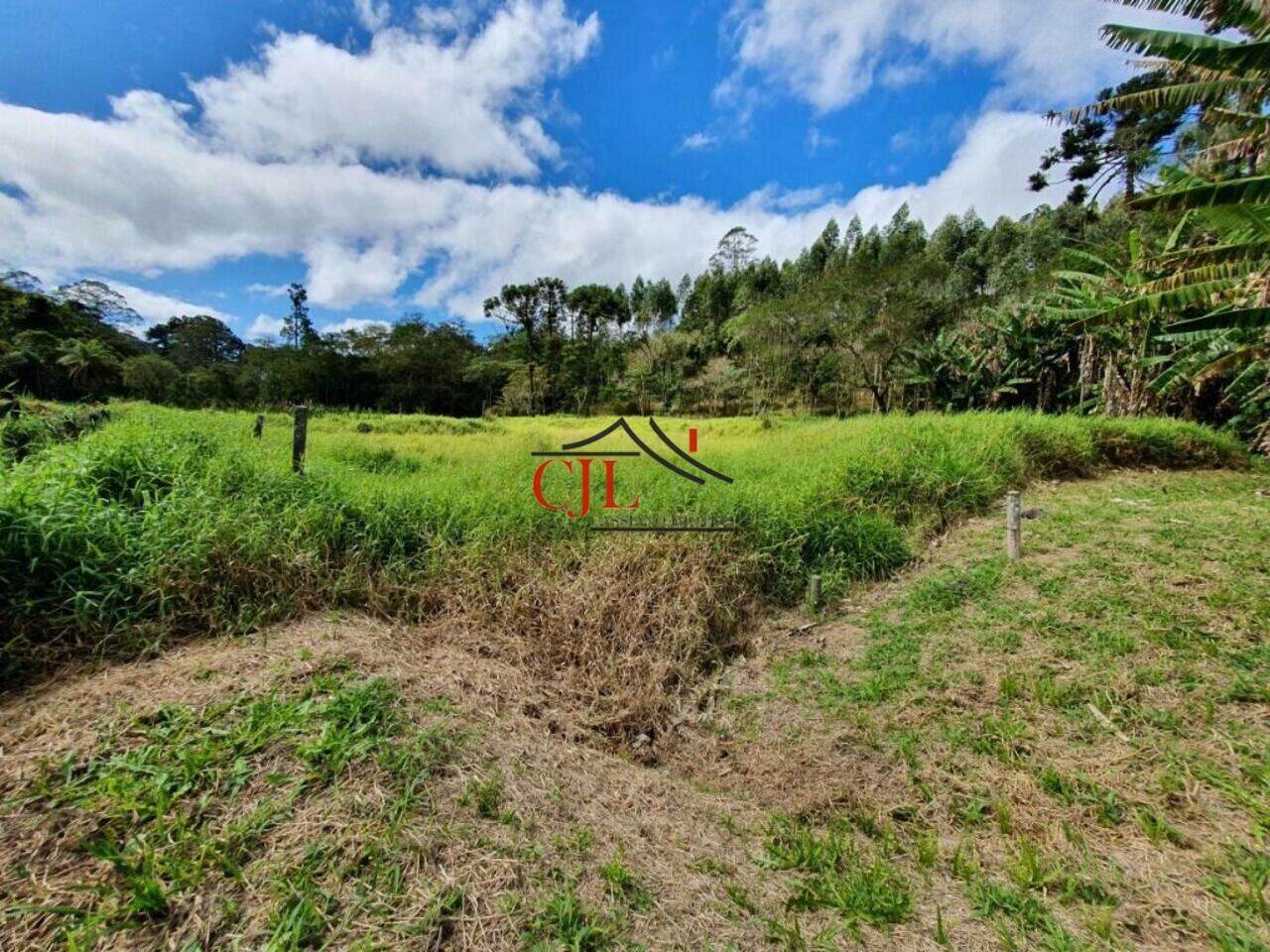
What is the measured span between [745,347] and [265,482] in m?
28.7

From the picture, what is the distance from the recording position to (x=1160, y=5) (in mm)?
4199

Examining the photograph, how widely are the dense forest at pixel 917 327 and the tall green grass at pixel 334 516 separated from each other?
258 cm

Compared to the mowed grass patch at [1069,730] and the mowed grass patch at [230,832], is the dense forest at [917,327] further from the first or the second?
the mowed grass patch at [230,832]

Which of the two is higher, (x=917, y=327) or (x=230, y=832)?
(x=917, y=327)

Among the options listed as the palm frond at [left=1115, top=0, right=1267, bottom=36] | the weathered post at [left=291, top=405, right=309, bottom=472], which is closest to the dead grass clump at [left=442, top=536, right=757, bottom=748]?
the weathered post at [left=291, top=405, right=309, bottom=472]

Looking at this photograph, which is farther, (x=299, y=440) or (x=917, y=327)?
(x=917, y=327)

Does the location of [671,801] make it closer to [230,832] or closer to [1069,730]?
[230,832]

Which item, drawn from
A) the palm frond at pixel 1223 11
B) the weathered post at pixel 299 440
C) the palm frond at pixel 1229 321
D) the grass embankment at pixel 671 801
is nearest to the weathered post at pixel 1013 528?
the grass embankment at pixel 671 801

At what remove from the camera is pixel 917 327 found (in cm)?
2156

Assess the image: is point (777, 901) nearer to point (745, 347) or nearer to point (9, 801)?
point (9, 801)

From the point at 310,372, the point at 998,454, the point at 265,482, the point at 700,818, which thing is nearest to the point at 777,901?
the point at 700,818

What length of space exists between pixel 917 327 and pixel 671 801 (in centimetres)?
2415

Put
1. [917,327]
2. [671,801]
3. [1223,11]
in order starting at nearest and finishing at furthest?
[671,801] → [1223,11] → [917,327]

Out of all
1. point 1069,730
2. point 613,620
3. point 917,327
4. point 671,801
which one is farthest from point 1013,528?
point 917,327
